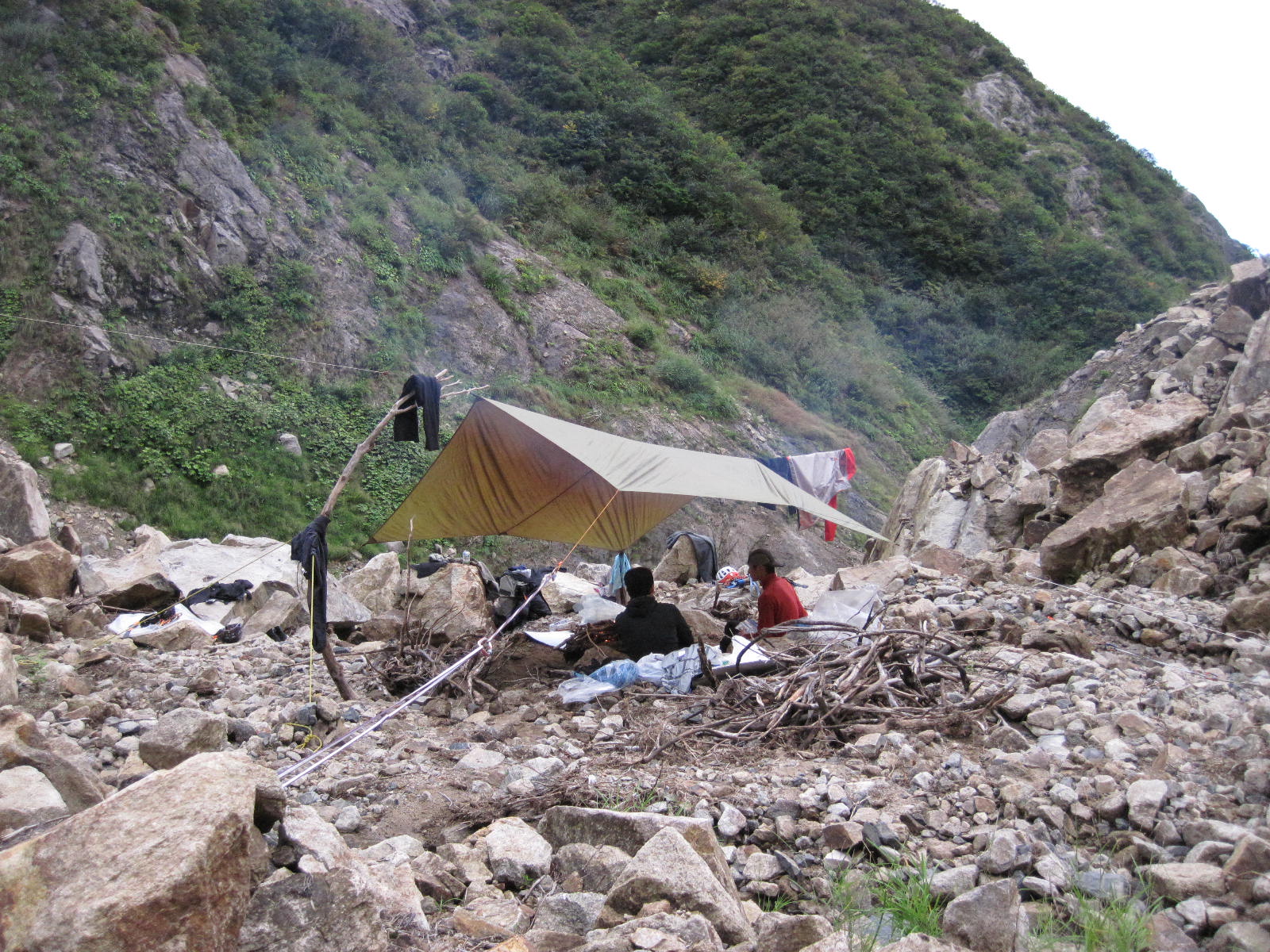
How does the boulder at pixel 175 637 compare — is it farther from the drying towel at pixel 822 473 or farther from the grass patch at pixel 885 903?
the drying towel at pixel 822 473

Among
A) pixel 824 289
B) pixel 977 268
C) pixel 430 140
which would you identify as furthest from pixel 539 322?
pixel 977 268

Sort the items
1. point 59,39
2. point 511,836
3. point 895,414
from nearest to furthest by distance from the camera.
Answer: point 511,836 → point 59,39 → point 895,414

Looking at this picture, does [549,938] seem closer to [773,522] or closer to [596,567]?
[596,567]

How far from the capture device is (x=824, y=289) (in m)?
27.1

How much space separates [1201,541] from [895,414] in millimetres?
16898

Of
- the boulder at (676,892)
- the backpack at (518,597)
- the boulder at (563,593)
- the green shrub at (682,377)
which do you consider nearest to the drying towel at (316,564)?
the backpack at (518,597)

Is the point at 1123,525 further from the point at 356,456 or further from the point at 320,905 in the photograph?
the point at 320,905

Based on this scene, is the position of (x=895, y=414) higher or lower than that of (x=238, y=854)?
higher

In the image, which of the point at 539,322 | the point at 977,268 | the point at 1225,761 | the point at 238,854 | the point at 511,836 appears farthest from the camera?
the point at 977,268

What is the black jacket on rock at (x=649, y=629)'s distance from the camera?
5566mm

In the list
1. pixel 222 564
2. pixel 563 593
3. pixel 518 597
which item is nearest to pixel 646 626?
pixel 518 597

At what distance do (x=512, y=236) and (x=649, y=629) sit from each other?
1700cm

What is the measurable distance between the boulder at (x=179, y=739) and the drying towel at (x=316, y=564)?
1.07m

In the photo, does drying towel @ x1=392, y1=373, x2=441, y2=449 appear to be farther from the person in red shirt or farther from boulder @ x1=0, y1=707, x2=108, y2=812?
boulder @ x1=0, y1=707, x2=108, y2=812
